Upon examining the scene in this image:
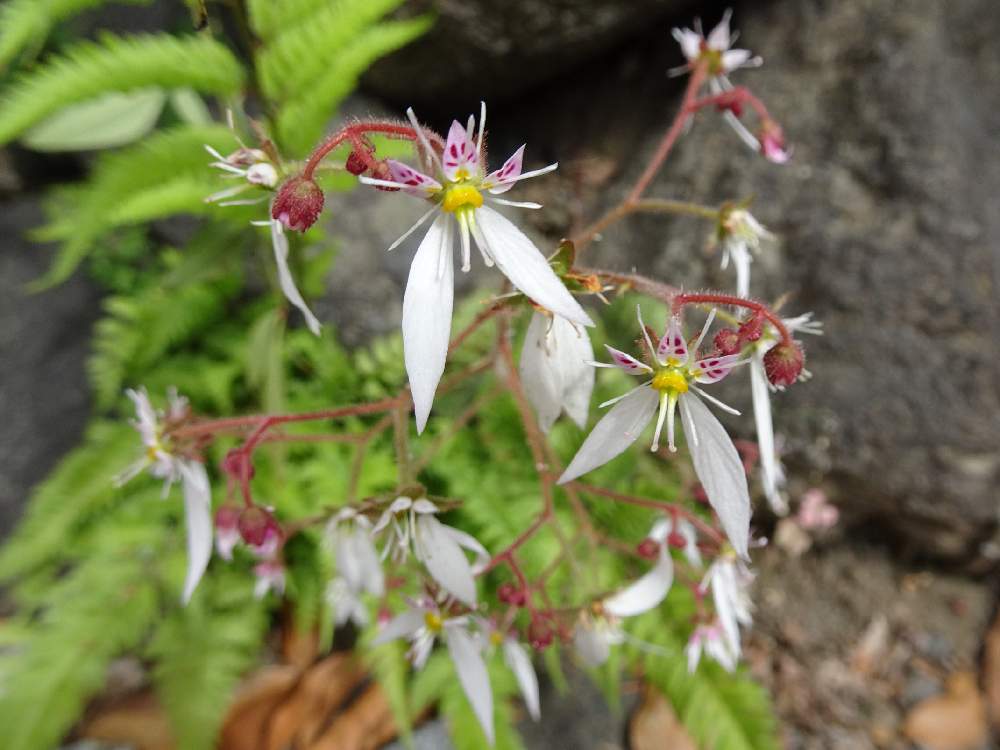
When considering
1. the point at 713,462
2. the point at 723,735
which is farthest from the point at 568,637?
the point at 723,735

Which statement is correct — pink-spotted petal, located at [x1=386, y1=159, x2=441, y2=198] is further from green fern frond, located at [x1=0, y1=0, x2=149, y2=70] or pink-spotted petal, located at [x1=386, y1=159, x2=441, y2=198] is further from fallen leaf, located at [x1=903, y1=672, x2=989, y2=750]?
fallen leaf, located at [x1=903, y1=672, x2=989, y2=750]

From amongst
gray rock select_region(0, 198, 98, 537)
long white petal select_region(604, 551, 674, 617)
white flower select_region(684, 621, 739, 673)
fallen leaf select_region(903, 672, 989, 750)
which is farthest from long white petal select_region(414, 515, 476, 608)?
gray rock select_region(0, 198, 98, 537)

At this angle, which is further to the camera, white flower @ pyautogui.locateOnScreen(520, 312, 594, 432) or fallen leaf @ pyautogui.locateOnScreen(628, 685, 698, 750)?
fallen leaf @ pyautogui.locateOnScreen(628, 685, 698, 750)

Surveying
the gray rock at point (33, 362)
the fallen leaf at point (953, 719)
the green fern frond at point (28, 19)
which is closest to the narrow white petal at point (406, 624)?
the green fern frond at point (28, 19)

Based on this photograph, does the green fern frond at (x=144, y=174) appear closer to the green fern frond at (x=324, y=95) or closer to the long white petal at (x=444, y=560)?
the green fern frond at (x=324, y=95)

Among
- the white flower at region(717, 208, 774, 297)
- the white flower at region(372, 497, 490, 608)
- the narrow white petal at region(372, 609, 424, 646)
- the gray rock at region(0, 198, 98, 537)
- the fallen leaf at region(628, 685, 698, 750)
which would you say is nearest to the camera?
the white flower at region(372, 497, 490, 608)

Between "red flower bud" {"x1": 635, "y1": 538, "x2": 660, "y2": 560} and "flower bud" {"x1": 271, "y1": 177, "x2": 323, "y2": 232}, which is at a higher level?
"flower bud" {"x1": 271, "y1": 177, "x2": 323, "y2": 232}

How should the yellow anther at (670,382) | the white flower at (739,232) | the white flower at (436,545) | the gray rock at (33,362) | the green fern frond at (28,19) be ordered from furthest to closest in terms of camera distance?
the gray rock at (33,362) < the green fern frond at (28,19) < the white flower at (739,232) < the white flower at (436,545) < the yellow anther at (670,382)
